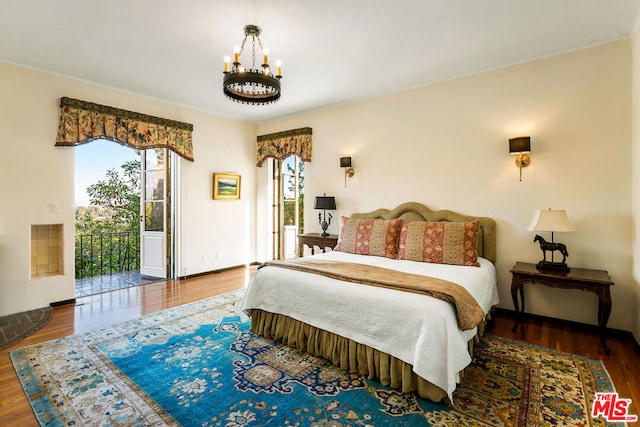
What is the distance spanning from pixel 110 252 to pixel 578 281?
281 inches

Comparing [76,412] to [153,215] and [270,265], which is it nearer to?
[270,265]

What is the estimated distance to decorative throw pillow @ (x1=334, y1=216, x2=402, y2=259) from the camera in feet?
12.2

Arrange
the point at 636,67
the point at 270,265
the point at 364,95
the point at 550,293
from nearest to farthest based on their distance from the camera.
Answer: the point at 636,67, the point at 270,265, the point at 550,293, the point at 364,95

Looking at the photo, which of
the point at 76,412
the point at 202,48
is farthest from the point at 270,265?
the point at 202,48

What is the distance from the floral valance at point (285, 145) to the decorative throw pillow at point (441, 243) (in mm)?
2458

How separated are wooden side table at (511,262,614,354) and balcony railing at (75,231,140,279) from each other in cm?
639

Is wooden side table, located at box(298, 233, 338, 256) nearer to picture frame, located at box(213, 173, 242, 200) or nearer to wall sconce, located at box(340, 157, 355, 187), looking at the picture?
wall sconce, located at box(340, 157, 355, 187)

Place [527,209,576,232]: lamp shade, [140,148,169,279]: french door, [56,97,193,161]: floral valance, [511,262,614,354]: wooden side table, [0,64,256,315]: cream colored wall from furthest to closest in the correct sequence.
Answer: [140,148,169,279]: french door, [56,97,193,161]: floral valance, [0,64,256,315]: cream colored wall, [527,209,576,232]: lamp shade, [511,262,614,354]: wooden side table

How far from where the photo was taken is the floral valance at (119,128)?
3816mm

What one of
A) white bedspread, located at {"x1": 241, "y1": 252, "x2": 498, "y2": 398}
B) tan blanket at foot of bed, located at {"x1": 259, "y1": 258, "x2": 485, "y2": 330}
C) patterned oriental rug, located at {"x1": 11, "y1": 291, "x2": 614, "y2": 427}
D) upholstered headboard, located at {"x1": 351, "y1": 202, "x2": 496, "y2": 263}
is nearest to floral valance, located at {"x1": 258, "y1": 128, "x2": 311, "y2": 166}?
upholstered headboard, located at {"x1": 351, "y1": 202, "x2": 496, "y2": 263}

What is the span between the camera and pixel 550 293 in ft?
10.8

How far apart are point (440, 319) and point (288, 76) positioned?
10.7 ft

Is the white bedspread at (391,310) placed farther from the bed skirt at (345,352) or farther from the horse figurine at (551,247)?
the horse figurine at (551,247)

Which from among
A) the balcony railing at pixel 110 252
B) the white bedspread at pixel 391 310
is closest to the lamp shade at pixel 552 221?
the white bedspread at pixel 391 310
